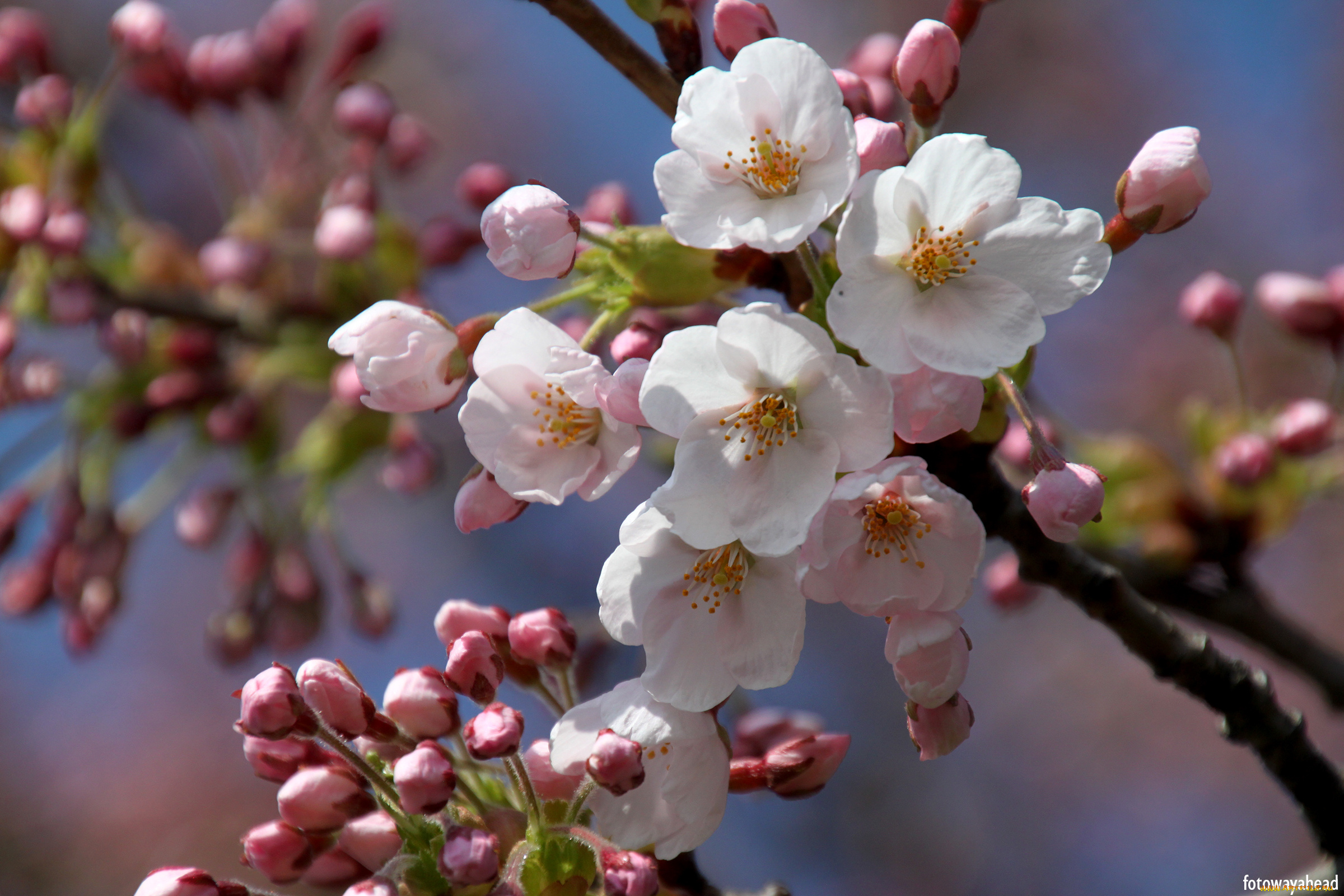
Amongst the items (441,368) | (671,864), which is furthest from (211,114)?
(671,864)

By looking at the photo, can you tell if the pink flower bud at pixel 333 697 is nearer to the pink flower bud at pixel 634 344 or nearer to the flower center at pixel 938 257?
the pink flower bud at pixel 634 344

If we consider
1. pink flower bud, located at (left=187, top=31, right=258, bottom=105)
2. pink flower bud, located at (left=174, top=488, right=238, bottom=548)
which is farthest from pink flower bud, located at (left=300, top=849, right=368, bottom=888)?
pink flower bud, located at (left=187, top=31, right=258, bottom=105)

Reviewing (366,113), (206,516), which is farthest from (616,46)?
(206,516)

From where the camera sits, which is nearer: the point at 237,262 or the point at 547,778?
the point at 547,778

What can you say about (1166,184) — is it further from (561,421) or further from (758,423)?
(561,421)

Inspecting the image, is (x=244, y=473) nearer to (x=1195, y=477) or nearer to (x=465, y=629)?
(x=465, y=629)

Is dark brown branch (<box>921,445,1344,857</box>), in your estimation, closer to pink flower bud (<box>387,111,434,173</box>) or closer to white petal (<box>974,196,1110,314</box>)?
white petal (<box>974,196,1110,314</box>)
